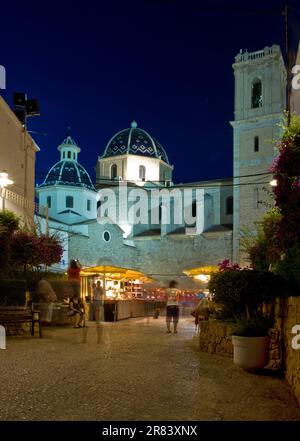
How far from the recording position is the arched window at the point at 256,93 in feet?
154

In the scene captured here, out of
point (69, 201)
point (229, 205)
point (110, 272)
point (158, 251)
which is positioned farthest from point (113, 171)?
point (110, 272)

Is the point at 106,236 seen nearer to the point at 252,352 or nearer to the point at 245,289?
the point at 245,289

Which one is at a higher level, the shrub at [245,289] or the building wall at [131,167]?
the building wall at [131,167]

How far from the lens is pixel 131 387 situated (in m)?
6.54

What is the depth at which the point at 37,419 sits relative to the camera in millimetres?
4895

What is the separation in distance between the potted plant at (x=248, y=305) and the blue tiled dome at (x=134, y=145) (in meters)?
48.6

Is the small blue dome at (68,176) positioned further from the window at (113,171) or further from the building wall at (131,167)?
the building wall at (131,167)

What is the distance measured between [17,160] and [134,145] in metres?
34.4

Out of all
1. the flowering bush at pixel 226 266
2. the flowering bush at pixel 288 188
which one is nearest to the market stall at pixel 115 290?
the flowering bush at pixel 226 266

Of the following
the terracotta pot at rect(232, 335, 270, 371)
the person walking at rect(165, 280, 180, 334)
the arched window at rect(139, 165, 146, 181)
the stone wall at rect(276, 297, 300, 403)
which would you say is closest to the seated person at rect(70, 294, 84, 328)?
the person walking at rect(165, 280, 180, 334)

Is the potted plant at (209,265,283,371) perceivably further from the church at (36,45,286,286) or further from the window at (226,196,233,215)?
the window at (226,196,233,215)
